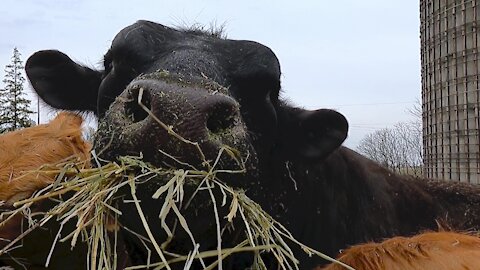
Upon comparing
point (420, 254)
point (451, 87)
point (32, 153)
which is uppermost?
point (451, 87)

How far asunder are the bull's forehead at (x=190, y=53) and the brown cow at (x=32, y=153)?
3.98 feet

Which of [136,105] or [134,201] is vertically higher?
[136,105]

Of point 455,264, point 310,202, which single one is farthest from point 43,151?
point 455,264

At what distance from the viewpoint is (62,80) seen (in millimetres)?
4520

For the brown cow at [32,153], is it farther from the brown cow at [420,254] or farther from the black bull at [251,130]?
the brown cow at [420,254]

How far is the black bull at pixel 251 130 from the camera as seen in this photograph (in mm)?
2926

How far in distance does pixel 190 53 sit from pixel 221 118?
2.09ft

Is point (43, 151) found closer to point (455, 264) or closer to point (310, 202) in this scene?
point (310, 202)

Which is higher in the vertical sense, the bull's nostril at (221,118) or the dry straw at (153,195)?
the bull's nostril at (221,118)

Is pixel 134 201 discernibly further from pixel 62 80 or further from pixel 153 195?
pixel 62 80

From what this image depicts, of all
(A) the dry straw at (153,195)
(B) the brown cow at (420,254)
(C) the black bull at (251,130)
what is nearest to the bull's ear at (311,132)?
(C) the black bull at (251,130)

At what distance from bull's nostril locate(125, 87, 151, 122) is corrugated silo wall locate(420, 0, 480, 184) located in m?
8.72

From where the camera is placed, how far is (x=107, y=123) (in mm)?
3117

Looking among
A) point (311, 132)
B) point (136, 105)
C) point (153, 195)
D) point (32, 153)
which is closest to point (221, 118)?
point (136, 105)
